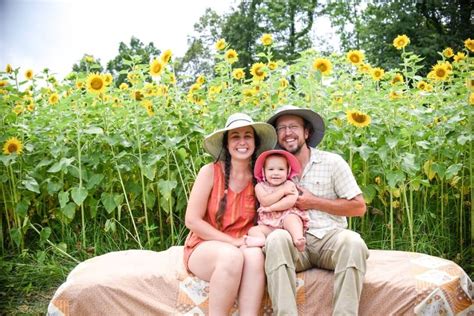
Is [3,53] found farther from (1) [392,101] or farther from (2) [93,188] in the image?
(1) [392,101]

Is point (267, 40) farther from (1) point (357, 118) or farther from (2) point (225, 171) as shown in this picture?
(2) point (225, 171)

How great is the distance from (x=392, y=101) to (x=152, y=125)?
3.83ft

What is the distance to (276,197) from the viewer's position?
2.25m

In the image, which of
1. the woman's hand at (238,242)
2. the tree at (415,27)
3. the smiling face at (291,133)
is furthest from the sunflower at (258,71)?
the tree at (415,27)

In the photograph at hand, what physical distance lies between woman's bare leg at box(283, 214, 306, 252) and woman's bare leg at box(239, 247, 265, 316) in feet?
0.45

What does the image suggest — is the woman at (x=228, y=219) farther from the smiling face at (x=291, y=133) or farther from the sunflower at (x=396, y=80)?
the sunflower at (x=396, y=80)

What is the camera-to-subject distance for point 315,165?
Answer: 2424mm

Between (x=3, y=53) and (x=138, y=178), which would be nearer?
(x=3, y=53)

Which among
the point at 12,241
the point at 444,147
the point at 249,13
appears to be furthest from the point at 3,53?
the point at 249,13

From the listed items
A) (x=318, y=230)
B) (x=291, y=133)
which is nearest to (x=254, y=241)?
(x=318, y=230)

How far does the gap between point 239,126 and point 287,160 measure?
0.22 meters

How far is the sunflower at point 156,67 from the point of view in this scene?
294 cm

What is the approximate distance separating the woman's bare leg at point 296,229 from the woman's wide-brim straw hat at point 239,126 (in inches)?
12.5

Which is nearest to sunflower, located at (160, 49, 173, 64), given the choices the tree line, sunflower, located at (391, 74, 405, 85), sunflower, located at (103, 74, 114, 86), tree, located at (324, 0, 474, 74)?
sunflower, located at (103, 74, 114, 86)
